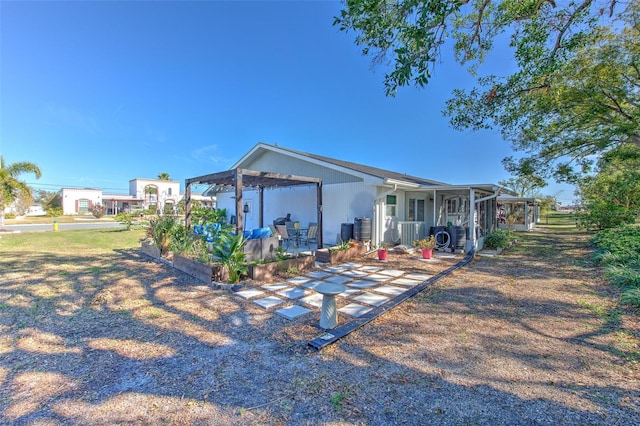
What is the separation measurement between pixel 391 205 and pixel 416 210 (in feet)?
6.52

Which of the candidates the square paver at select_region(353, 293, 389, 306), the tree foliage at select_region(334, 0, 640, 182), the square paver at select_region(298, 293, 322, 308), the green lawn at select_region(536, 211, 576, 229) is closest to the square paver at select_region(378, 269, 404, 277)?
the square paver at select_region(353, 293, 389, 306)

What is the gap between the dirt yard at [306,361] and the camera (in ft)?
7.06

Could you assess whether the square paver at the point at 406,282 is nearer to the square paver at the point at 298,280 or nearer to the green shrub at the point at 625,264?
the square paver at the point at 298,280

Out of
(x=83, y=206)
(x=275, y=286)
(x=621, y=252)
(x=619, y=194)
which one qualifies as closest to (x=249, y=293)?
(x=275, y=286)

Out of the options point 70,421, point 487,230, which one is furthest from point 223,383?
point 487,230

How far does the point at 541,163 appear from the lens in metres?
12.3

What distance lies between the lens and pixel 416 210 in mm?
12008

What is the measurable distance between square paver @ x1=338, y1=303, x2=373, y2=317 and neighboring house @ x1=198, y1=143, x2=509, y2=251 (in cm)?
483

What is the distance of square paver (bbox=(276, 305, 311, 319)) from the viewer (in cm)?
414

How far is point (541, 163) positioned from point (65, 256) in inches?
748

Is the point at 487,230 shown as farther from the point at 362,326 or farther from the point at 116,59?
the point at 116,59

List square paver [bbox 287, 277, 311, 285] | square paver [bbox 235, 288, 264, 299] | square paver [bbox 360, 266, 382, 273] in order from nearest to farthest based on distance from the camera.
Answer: square paver [bbox 235, 288, 264, 299] < square paver [bbox 287, 277, 311, 285] < square paver [bbox 360, 266, 382, 273]

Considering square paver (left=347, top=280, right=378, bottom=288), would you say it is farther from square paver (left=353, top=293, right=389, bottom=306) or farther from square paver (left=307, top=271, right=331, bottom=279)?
square paver (left=307, top=271, right=331, bottom=279)

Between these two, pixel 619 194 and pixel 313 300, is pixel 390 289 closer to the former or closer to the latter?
pixel 313 300
